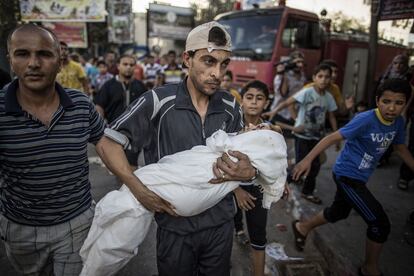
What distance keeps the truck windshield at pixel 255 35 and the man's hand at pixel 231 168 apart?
22.6 ft

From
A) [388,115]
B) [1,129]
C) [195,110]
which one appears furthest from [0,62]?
[388,115]

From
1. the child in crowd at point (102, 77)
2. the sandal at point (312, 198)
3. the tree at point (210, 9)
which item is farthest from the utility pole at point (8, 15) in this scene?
the tree at point (210, 9)

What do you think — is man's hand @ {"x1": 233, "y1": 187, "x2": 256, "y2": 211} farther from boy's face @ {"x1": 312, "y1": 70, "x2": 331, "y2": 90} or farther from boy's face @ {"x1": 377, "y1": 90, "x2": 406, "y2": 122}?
boy's face @ {"x1": 312, "y1": 70, "x2": 331, "y2": 90}

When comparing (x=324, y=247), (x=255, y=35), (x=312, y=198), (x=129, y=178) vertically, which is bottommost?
(x=324, y=247)

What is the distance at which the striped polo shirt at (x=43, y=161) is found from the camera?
176cm

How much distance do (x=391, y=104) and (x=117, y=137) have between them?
222cm

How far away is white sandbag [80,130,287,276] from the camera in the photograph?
166 centimetres

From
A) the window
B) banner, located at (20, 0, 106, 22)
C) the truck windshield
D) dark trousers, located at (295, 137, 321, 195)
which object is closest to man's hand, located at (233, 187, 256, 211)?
dark trousers, located at (295, 137, 321, 195)

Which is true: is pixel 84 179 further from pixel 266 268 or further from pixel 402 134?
pixel 402 134

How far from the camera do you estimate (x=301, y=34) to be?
28.1 ft

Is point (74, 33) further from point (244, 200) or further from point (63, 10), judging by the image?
point (244, 200)

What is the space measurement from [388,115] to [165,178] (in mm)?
2048

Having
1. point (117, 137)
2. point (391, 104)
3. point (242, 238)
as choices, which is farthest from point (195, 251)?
point (391, 104)

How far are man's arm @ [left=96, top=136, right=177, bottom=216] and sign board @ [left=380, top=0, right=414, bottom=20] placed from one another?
605 cm
